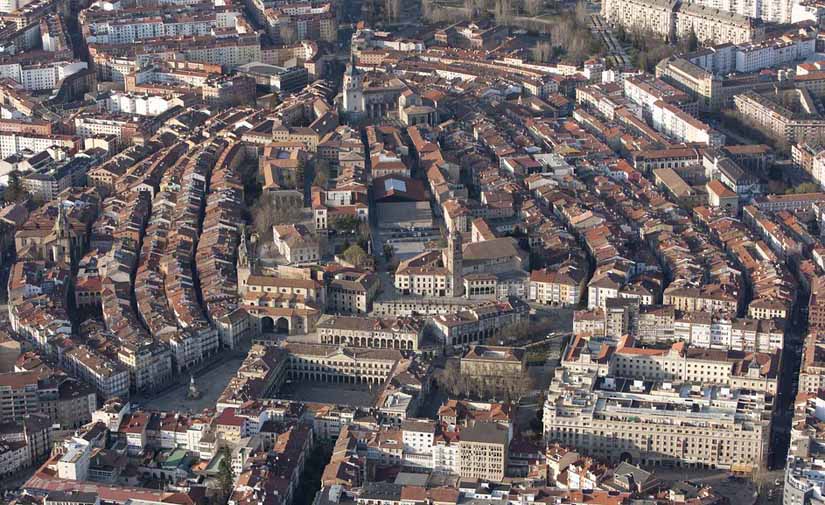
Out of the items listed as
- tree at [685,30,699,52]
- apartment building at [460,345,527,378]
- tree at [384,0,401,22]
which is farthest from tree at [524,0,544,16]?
apartment building at [460,345,527,378]

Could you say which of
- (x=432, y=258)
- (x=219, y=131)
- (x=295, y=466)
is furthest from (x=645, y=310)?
(x=219, y=131)

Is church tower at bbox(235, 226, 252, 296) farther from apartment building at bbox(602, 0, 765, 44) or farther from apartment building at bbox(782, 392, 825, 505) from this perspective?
apartment building at bbox(602, 0, 765, 44)

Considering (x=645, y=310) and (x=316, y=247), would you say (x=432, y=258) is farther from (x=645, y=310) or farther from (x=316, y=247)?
(x=645, y=310)

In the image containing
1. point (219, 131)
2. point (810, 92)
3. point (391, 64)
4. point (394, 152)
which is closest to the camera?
point (394, 152)

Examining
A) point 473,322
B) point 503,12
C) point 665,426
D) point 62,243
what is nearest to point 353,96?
point 62,243

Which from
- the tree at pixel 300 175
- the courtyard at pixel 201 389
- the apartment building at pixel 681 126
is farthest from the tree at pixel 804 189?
the courtyard at pixel 201 389

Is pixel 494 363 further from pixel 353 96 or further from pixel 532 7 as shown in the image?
pixel 532 7
